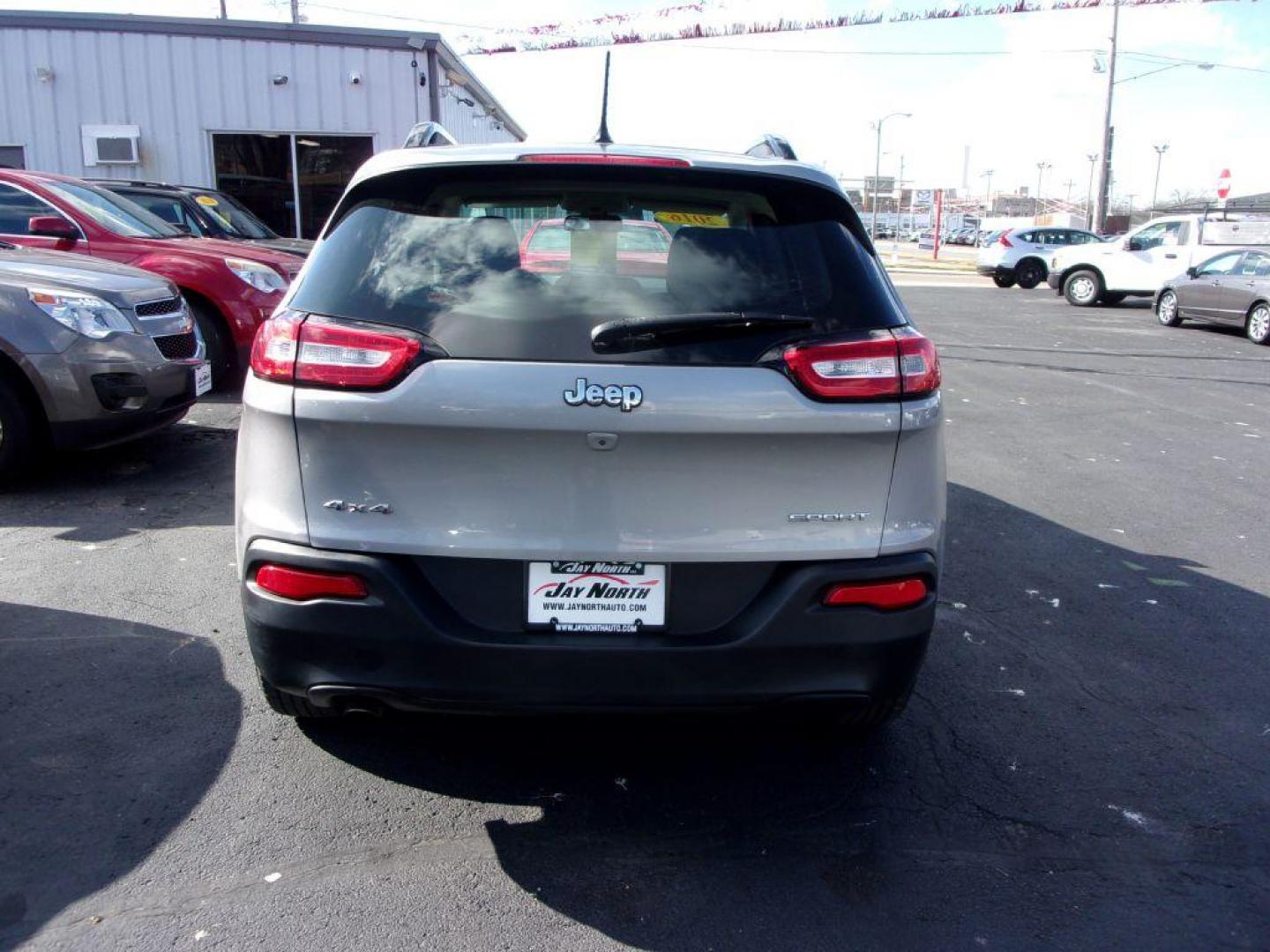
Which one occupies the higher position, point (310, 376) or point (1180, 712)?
point (310, 376)

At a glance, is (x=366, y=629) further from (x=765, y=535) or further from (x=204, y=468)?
(x=204, y=468)

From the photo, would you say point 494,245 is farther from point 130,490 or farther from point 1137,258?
point 1137,258

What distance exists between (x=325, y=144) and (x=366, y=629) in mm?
15992

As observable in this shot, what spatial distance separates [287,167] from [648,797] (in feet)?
52.8

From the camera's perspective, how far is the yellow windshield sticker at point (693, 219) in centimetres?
276

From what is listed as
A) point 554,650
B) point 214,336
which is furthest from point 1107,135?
point 554,650

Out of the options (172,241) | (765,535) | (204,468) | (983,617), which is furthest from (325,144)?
(765,535)

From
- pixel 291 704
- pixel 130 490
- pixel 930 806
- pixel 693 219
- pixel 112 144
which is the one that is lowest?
pixel 930 806

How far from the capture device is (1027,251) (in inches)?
1054

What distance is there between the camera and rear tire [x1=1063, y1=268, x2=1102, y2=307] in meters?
22.3

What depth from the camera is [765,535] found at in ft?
8.46

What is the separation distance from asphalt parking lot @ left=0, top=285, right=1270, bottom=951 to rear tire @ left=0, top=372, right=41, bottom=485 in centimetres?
86

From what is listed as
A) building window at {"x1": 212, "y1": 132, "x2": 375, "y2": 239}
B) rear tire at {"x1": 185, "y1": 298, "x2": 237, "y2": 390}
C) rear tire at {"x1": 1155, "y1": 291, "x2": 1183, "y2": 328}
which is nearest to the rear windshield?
rear tire at {"x1": 185, "y1": 298, "x2": 237, "y2": 390}

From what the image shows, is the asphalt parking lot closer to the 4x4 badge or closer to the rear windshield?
the 4x4 badge
